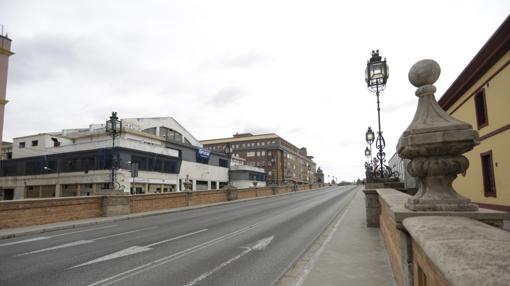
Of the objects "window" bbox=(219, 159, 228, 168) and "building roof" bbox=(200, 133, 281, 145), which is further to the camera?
"building roof" bbox=(200, 133, 281, 145)

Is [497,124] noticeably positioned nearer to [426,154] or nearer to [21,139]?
[426,154]

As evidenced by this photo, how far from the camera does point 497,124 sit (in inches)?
573

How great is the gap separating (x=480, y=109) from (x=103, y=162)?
38.5 m

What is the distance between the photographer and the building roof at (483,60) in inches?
476

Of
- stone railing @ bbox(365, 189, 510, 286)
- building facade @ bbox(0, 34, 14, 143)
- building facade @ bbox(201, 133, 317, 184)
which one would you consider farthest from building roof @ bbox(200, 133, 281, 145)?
stone railing @ bbox(365, 189, 510, 286)

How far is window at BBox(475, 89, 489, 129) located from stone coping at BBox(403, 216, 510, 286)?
16.5m

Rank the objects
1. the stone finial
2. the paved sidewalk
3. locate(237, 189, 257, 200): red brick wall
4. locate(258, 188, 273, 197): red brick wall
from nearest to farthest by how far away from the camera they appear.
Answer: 1. the stone finial
2. the paved sidewalk
3. locate(237, 189, 257, 200): red brick wall
4. locate(258, 188, 273, 197): red brick wall

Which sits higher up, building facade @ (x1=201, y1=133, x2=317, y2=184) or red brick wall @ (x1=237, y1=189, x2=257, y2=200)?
A: building facade @ (x1=201, y1=133, x2=317, y2=184)

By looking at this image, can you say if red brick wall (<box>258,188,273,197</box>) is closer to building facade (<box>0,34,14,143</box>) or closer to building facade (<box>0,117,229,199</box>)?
building facade (<box>0,117,229,199</box>)

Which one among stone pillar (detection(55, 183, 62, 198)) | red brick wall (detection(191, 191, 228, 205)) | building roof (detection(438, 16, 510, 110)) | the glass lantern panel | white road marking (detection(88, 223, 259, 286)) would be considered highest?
building roof (detection(438, 16, 510, 110))

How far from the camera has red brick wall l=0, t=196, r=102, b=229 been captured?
1555cm

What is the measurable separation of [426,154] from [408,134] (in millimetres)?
326

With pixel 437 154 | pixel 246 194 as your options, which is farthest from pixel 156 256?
pixel 246 194

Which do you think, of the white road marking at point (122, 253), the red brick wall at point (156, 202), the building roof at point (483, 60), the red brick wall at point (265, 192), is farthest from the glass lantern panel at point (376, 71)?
the red brick wall at point (265, 192)
